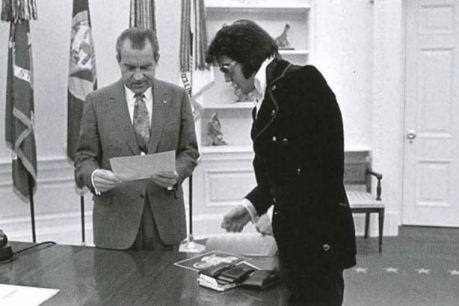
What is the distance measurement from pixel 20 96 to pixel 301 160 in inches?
125

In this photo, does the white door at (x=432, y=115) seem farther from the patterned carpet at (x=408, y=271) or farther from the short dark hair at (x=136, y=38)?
the short dark hair at (x=136, y=38)

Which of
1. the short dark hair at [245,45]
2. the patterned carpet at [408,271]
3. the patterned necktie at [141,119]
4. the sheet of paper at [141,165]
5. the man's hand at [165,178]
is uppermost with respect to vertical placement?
the short dark hair at [245,45]

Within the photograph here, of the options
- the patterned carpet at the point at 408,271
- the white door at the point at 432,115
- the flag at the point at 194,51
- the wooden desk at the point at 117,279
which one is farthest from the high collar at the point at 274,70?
the white door at the point at 432,115

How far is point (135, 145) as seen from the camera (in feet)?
8.00

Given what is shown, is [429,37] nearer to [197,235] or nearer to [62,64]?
[197,235]

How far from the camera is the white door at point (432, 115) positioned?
588 cm

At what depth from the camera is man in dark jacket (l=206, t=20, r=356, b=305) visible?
5.90 feet

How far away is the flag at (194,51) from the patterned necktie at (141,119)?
2.46m

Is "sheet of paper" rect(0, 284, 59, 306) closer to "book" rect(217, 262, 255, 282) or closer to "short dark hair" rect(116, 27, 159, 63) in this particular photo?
"book" rect(217, 262, 255, 282)

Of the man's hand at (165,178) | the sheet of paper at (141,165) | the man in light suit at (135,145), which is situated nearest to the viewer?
the sheet of paper at (141,165)

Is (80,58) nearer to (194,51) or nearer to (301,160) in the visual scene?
(194,51)

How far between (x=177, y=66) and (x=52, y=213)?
1748 mm

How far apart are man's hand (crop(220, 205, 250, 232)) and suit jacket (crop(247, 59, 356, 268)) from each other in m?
0.24

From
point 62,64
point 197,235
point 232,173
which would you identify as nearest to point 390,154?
point 232,173
